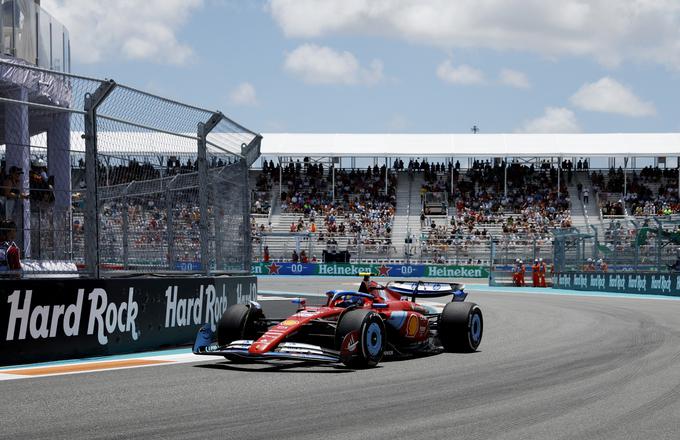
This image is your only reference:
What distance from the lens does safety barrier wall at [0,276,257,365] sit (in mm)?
10586

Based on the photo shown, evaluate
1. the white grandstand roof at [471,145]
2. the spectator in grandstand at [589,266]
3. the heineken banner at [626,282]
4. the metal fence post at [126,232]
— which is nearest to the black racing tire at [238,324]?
the metal fence post at [126,232]

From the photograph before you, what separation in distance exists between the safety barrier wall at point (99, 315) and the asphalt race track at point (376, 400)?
109cm

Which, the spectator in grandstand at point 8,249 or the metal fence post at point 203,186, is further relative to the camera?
the metal fence post at point 203,186

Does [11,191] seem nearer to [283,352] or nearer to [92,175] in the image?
[92,175]

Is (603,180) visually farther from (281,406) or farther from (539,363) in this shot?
(281,406)

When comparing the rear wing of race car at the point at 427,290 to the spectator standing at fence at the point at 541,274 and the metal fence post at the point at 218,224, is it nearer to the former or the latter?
the metal fence post at the point at 218,224

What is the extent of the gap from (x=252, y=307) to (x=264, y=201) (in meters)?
46.5

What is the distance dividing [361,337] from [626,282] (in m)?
25.8

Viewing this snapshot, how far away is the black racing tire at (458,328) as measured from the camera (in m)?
12.7

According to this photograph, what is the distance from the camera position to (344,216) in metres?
55.8

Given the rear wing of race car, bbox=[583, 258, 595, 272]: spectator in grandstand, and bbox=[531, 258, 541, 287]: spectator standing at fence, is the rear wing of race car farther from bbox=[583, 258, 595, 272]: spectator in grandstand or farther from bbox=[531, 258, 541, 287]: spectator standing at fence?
bbox=[531, 258, 541, 287]: spectator standing at fence

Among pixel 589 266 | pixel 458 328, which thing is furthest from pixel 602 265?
pixel 458 328

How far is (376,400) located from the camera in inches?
333

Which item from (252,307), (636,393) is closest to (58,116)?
(252,307)
